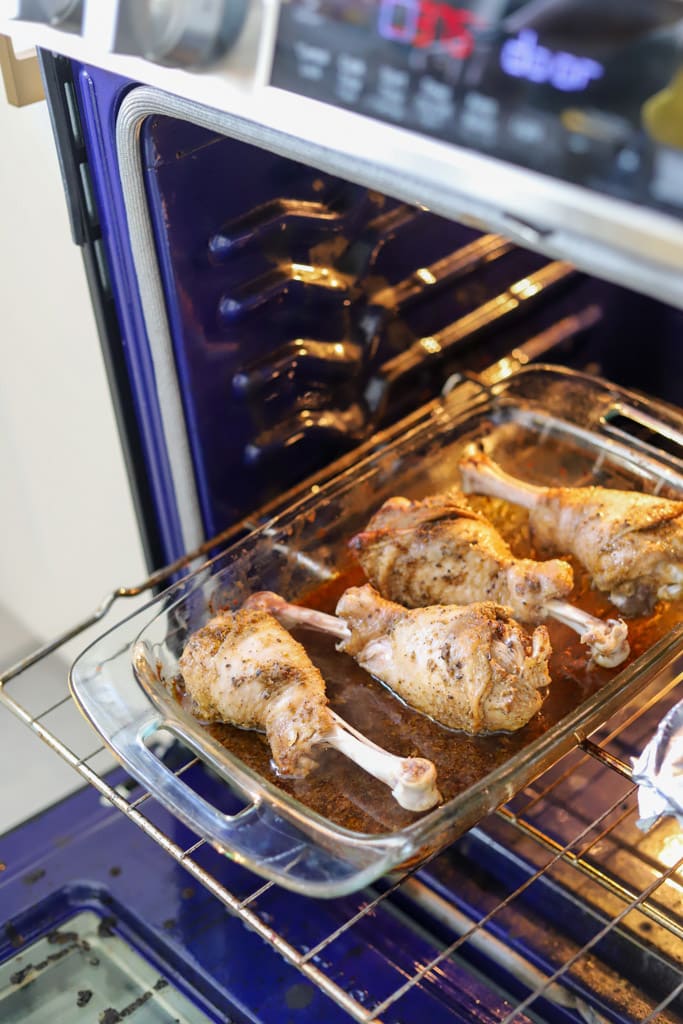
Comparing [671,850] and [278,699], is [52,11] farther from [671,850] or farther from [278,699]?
[671,850]

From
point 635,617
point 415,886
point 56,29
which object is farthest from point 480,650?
point 56,29

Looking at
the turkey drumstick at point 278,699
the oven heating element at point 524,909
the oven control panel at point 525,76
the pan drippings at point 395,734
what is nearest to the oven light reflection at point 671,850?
the oven heating element at point 524,909

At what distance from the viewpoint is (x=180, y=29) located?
708mm

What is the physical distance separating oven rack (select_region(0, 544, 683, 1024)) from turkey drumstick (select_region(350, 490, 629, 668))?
5.1 inches

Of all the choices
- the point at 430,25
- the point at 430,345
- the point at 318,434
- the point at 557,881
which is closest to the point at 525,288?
the point at 430,345

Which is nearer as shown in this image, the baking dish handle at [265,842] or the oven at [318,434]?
the oven at [318,434]

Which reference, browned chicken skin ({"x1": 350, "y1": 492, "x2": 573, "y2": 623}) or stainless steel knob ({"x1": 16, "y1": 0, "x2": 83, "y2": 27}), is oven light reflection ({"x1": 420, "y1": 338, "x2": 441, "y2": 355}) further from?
stainless steel knob ({"x1": 16, "y1": 0, "x2": 83, "y2": 27})

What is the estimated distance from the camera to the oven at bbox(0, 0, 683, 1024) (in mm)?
657

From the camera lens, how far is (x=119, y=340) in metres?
1.17

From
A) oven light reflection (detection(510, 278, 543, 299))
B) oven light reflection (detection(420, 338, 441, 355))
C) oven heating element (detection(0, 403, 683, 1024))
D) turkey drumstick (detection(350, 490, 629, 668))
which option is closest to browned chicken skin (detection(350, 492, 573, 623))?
turkey drumstick (detection(350, 490, 629, 668))

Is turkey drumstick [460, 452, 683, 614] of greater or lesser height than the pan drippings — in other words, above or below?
above

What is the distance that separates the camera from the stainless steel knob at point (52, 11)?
76cm

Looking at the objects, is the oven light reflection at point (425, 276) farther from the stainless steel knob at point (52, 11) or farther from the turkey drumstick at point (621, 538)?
the stainless steel knob at point (52, 11)

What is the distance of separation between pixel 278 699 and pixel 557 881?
0.42m
